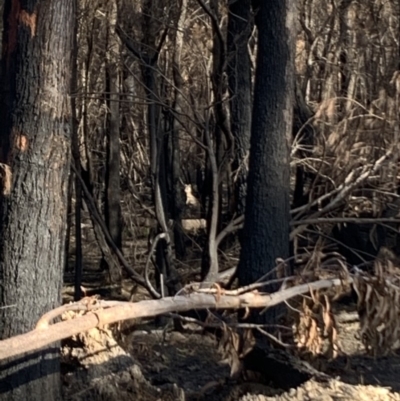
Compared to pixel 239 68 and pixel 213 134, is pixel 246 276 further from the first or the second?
pixel 239 68

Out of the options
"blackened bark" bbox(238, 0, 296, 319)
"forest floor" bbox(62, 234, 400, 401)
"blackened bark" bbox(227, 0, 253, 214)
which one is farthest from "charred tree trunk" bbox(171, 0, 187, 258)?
"forest floor" bbox(62, 234, 400, 401)

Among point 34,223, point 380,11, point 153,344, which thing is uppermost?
point 380,11

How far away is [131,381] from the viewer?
8.23 m

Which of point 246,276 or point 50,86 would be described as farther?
point 246,276

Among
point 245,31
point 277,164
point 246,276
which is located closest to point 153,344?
point 246,276

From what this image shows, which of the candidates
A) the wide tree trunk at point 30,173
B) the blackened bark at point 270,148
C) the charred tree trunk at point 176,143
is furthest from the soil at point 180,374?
the charred tree trunk at point 176,143

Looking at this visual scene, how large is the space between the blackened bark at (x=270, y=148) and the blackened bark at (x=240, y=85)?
48.4 inches

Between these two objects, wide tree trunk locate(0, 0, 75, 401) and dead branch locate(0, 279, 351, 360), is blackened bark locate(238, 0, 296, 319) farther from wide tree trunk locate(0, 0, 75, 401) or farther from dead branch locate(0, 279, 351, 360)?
wide tree trunk locate(0, 0, 75, 401)

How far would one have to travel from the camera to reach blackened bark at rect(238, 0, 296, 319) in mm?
10367

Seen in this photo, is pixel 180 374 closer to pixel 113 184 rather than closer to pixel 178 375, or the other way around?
pixel 178 375

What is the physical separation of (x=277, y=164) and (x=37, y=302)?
397cm

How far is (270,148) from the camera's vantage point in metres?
10.4

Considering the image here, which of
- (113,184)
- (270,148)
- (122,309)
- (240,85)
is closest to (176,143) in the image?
(113,184)

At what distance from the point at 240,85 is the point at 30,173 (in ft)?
23.9
